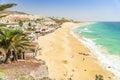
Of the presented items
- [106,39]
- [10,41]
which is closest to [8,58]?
[10,41]

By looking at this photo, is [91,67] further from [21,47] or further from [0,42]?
[0,42]

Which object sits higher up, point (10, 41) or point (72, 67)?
point (10, 41)

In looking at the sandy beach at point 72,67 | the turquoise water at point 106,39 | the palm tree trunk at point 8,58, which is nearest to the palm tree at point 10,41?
the palm tree trunk at point 8,58

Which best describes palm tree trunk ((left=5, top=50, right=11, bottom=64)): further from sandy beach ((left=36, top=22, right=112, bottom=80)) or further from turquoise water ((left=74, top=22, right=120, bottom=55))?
turquoise water ((left=74, top=22, right=120, bottom=55))

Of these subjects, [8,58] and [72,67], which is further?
[72,67]

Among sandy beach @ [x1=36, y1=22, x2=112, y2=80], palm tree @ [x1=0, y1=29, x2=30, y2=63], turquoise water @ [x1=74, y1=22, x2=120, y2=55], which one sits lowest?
turquoise water @ [x1=74, y1=22, x2=120, y2=55]

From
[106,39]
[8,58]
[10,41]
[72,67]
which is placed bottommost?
[106,39]

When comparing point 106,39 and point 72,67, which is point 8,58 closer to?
point 72,67

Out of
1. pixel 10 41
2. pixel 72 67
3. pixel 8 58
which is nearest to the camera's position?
pixel 10 41

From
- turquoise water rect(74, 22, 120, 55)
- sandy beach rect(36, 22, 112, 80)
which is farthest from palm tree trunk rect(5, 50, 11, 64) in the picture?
turquoise water rect(74, 22, 120, 55)

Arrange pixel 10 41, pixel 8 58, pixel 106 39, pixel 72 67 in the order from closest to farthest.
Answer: pixel 10 41, pixel 8 58, pixel 72 67, pixel 106 39

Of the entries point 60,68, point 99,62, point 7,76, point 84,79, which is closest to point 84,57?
point 99,62
